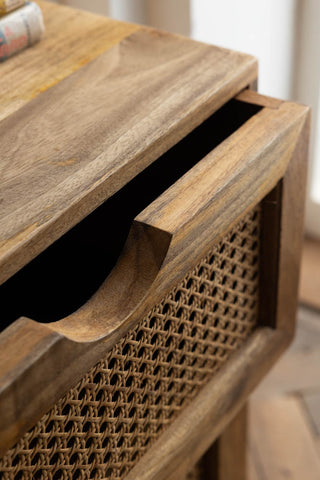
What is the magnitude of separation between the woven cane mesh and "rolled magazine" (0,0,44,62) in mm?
242

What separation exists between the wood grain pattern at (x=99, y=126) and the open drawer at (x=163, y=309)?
3 centimetres

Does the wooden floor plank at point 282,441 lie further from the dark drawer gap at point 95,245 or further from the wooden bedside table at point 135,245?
the dark drawer gap at point 95,245

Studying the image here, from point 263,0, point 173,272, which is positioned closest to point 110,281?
point 173,272

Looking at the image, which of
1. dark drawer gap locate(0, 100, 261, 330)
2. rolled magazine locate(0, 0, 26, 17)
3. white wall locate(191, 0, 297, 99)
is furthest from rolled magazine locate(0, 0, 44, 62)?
white wall locate(191, 0, 297, 99)

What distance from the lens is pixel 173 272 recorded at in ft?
1.49

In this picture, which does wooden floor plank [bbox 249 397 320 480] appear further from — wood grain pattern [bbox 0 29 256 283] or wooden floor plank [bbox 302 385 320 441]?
wood grain pattern [bbox 0 29 256 283]

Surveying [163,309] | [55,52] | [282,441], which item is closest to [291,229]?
[163,309]

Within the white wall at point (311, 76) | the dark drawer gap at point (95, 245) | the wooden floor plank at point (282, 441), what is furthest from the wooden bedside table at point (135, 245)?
the white wall at point (311, 76)

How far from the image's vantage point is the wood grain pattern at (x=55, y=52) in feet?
1.81

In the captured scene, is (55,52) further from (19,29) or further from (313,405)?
(313,405)

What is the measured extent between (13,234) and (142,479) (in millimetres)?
220

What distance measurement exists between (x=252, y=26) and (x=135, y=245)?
28.1 inches

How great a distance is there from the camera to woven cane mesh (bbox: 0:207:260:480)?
437 mm

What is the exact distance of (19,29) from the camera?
0.59 m
